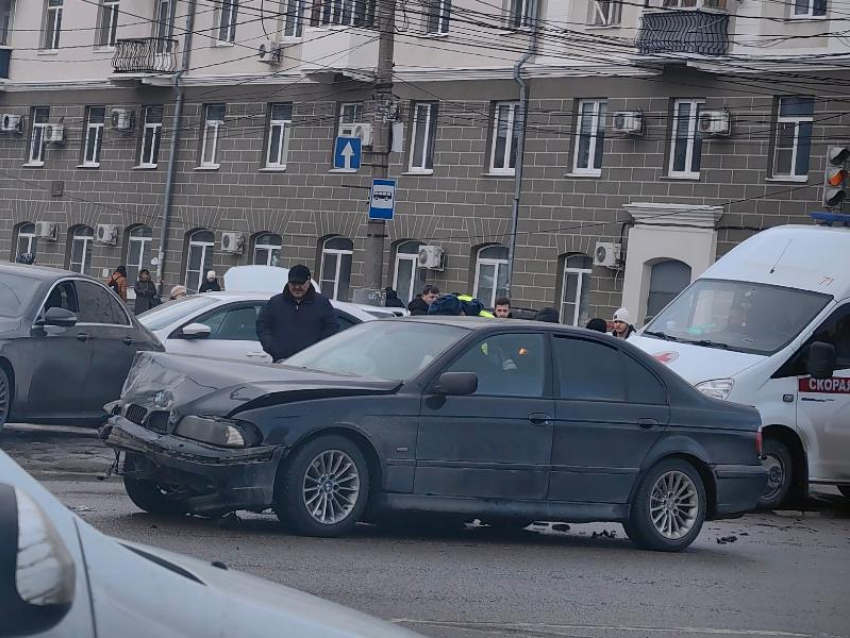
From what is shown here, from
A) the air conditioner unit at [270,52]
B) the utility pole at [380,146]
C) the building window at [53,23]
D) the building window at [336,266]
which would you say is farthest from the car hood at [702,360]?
the building window at [53,23]

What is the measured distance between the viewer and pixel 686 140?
32750mm

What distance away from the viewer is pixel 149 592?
2352 mm

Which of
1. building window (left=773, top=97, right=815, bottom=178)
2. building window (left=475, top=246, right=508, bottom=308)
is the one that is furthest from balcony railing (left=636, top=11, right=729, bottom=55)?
building window (left=475, top=246, right=508, bottom=308)

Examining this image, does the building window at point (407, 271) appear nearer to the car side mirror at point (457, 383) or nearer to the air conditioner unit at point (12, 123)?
the air conditioner unit at point (12, 123)

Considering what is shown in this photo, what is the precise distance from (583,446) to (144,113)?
34.5 metres

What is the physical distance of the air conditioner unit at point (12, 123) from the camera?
47.0 metres

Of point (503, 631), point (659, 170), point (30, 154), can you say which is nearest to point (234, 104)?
point (30, 154)

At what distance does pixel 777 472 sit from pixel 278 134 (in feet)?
86.9

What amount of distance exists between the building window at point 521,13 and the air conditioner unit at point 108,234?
13490 mm

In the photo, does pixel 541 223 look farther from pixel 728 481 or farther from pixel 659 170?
pixel 728 481

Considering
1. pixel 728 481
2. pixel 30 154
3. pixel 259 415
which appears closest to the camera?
pixel 259 415

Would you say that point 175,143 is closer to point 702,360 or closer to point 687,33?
point 687,33

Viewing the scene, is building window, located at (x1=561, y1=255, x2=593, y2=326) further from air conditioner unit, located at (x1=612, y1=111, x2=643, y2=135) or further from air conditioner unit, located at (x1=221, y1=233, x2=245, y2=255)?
air conditioner unit, located at (x1=221, y1=233, x2=245, y2=255)

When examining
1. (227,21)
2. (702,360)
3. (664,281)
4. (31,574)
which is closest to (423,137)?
(664,281)
